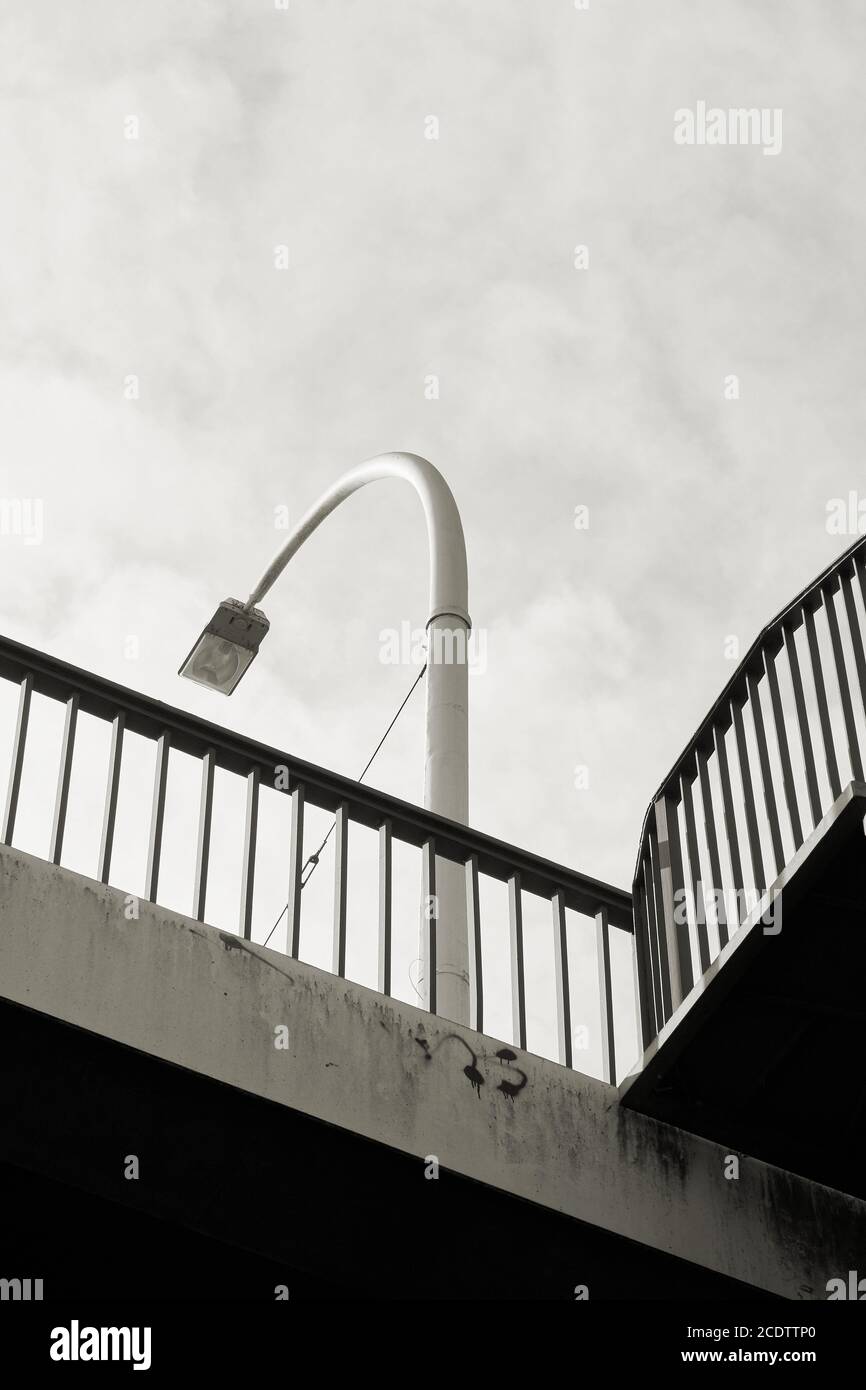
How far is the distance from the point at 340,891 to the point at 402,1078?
0.88m

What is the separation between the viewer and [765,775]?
6.91 m

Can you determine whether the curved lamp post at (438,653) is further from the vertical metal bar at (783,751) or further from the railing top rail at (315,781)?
the vertical metal bar at (783,751)

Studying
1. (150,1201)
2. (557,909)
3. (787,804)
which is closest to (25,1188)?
(150,1201)

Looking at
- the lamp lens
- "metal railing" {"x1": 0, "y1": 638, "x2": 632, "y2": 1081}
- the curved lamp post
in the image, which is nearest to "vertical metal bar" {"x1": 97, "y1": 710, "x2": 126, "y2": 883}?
Result: "metal railing" {"x1": 0, "y1": 638, "x2": 632, "y2": 1081}

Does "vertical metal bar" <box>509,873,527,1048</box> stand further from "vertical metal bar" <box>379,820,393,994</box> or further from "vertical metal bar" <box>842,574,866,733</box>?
"vertical metal bar" <box>842,574,866,733</box>

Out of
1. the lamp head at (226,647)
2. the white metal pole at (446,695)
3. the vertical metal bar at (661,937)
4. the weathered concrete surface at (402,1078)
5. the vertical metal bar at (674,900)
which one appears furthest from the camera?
the lamp head at (226,647)

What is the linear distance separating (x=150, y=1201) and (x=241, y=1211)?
391 mm

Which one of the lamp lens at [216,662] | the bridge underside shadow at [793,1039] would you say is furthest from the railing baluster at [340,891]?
the lamp lens at [216,662]

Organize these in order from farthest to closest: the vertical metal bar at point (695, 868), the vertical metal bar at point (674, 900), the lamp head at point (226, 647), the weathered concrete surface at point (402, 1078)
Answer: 1. the lamp head at point (226, 647)
2. the vertical metal bar at point (674, 900)
3. the vertical metal bar at point (695, 868)
4. the weathered concrete surface at point (402, 1078)

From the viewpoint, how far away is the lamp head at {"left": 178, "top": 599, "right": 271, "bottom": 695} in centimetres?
1173

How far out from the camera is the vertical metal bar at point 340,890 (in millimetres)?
6887

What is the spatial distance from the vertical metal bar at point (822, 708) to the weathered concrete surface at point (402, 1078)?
1815 millimetres

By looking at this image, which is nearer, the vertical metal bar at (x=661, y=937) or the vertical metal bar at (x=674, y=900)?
the vertical metal bar at (x=674, y=900)

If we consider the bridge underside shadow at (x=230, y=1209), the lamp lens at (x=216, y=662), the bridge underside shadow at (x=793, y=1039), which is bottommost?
the bridge underside shadow at (x=230, y=1209)
